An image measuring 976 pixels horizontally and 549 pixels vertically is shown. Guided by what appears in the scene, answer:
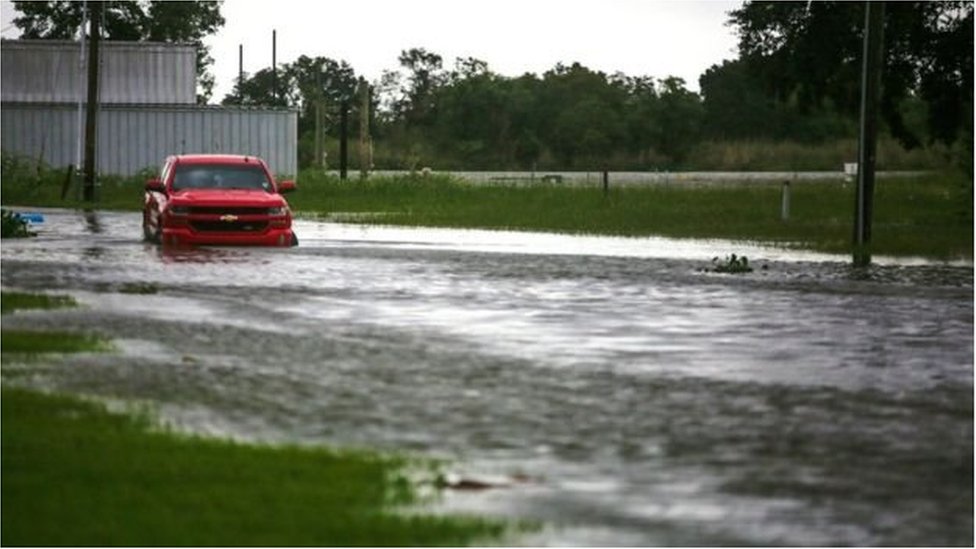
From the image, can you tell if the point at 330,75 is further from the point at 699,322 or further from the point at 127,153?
the point at 699,322

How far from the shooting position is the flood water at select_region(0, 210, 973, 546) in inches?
460

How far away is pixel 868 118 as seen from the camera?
42.2 m

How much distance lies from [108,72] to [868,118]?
55.8m

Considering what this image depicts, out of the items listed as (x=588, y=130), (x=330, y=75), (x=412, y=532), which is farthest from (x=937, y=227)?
(x=330, y=75)

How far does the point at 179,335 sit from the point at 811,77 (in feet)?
135

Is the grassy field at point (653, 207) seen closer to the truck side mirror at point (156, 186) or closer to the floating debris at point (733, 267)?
the floating debris at point (733, 267)

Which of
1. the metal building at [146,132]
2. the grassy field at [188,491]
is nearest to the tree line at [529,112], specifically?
the metal building at [146,132]

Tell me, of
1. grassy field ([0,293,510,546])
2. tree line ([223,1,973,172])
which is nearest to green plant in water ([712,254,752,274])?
grassy field ([0,293,510,546])

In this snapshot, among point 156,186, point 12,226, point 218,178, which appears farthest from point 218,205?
point 12,226

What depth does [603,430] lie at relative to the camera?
574 inches

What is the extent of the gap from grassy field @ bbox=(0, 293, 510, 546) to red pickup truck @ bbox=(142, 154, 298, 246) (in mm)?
24196

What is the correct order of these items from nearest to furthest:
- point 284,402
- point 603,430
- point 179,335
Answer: point 603,430
point 284,402
point 179,335

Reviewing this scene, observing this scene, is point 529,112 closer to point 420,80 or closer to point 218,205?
point 420,80

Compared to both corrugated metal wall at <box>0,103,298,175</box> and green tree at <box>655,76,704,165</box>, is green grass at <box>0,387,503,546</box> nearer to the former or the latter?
corrugated metal wall at <box>0,103,298,175</box>
